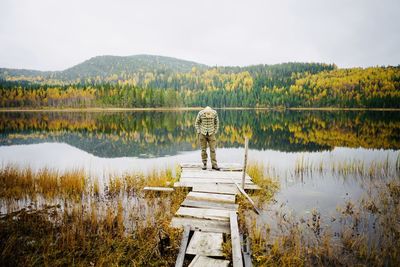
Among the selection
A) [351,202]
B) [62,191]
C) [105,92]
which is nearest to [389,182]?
[351,202]

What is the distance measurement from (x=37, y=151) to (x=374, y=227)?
22.5 m

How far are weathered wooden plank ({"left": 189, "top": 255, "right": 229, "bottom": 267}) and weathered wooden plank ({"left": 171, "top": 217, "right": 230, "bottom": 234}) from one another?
1.17 metres

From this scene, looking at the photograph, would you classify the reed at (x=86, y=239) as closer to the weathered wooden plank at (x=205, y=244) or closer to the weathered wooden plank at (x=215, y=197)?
the weathered wooden plank at (x=205, y=244)

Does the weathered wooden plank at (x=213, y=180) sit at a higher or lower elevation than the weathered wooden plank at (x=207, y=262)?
higher

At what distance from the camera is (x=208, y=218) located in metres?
6.55

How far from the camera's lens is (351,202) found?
888 cm

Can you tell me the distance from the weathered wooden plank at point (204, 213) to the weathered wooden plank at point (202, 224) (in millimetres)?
160

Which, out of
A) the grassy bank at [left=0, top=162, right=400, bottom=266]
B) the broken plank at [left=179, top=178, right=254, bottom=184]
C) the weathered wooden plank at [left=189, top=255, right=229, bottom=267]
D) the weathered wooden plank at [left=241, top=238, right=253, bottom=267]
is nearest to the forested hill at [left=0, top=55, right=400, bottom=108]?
the grassy bank at [left=0, top=162, right=400, bottom=266]

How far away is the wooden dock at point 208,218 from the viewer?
493 cm

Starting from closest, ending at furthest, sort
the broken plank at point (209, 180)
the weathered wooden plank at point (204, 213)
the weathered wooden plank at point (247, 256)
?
the weathered wooden plank at point (247, 256), the weathered wooden plank at point (204, 213), the broken plank at point (209, 180)

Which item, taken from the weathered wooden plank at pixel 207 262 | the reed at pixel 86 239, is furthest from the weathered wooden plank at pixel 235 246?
the reed at pixel 86 239

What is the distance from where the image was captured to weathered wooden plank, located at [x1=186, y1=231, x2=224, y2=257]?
5.05 metres

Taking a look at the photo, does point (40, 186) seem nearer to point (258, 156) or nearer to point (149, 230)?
point (149, 230)

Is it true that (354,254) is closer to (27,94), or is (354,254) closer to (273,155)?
(273,155)
